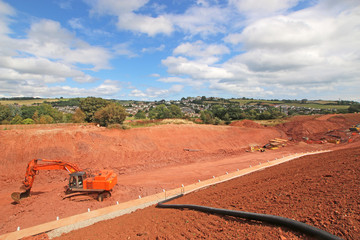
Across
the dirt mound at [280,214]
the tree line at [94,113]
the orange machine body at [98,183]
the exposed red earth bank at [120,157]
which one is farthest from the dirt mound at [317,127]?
the orange machine body at [98,183]

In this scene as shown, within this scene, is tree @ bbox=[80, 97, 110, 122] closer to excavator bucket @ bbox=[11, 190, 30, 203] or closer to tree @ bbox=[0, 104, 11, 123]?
tree @ bbox=[0, 104, 11, 123]

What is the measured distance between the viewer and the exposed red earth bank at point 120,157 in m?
11.5

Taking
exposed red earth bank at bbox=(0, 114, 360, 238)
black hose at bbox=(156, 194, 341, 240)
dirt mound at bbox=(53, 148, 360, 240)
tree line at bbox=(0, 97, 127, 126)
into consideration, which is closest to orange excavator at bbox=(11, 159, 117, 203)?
exposed red earth bank at bbox=(0, 114, 360, 238)

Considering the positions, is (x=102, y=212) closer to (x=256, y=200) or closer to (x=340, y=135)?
(x=256, y=200)

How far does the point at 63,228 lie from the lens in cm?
848

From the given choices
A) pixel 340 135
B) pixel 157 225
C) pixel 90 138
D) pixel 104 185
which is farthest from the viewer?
pixel 340 135

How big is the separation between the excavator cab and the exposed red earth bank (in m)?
0.89

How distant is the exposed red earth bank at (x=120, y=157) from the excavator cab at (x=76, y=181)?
89 centimetres

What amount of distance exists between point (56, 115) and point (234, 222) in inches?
2548

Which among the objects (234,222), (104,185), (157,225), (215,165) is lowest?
(215,165)

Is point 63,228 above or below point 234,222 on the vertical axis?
below

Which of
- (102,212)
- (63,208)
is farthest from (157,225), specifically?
(63,208)

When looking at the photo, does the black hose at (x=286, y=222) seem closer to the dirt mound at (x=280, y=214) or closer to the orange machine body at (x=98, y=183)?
the dirt mound at (x=280, y=214)

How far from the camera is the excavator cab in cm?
1186
